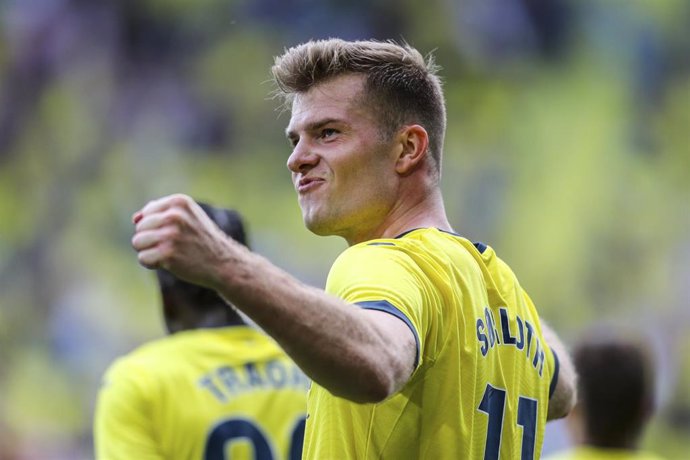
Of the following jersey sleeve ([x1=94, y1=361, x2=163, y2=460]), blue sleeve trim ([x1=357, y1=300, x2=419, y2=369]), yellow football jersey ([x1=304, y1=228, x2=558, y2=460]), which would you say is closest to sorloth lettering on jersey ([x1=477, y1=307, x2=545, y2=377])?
yellow football jersey ([x1=304, y1=228, x2=558, y2=460])

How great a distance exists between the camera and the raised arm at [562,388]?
3.67 metres

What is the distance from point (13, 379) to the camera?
1042 centimetres

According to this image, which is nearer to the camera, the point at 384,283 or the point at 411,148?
the point at 384,283

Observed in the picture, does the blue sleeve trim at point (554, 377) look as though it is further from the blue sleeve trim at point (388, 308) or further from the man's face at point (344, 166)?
the blue sleeve trim at point (388, 308)

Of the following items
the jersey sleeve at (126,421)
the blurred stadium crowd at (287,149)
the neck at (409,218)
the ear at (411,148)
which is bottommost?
the jersey sleeve at (126,421)

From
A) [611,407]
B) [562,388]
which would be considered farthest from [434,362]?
[611,407]

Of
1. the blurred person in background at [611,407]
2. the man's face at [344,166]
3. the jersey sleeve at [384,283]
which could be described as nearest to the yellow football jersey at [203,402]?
the blurred person in background at [611,407]

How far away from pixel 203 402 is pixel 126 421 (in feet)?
1.00

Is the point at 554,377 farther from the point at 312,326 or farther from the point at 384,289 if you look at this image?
the point at 312,326

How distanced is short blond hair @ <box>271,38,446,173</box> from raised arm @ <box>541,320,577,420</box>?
2.49ft

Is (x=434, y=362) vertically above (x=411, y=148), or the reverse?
(x=411, y=148)

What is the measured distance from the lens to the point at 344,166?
129 inches

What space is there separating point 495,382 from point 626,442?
6.36 ft

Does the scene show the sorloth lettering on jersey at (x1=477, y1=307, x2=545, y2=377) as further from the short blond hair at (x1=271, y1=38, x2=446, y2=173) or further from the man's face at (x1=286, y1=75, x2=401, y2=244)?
the short blond hair at (x1=271, y1=38, x2=446, y2=173)
